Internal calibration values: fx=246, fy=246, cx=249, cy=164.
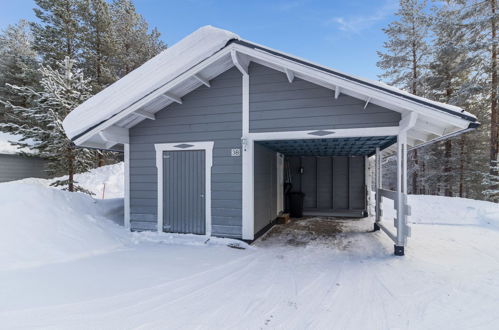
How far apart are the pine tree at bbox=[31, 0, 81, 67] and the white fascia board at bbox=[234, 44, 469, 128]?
14.5 meters

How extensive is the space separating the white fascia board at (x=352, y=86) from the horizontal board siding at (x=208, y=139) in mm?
839

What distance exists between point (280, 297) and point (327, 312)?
549 millimetres

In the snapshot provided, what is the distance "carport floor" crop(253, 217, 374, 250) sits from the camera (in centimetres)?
525

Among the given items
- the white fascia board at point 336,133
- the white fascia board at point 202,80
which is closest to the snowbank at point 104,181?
the white fascia board at point 202,80

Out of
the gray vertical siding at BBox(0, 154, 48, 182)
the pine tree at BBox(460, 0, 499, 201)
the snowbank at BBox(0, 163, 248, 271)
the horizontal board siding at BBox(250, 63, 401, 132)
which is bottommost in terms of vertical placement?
the snowbank at BBox(0, 163, 248, 271)

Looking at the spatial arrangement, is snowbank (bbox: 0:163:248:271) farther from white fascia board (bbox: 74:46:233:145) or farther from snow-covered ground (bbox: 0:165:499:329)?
white fascia board (bbox: 74:46:233:145)

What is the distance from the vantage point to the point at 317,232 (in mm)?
6254

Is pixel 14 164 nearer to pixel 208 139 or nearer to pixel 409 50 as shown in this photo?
pixel 208 139

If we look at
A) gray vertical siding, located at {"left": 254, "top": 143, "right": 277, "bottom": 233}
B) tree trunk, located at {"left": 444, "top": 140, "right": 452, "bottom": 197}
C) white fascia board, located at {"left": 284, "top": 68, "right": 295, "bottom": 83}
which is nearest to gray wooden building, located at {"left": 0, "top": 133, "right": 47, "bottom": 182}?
gray vertical siding, located at {"left": 254, "top": 143, "right": 277, "bottom": 233}

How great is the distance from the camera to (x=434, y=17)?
1370 centimetres

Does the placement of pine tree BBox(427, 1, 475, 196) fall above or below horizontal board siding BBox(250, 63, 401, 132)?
above

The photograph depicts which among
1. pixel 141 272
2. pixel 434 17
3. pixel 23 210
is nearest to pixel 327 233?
pixel 141 272

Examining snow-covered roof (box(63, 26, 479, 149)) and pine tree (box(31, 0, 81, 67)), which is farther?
pine tree (box(31, 0, 81, 67))

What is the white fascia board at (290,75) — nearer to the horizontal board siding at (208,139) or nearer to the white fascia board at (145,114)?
the horizontal board siding at (208,139)
